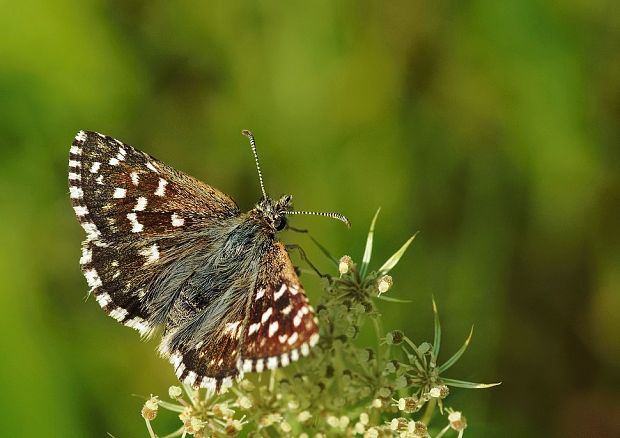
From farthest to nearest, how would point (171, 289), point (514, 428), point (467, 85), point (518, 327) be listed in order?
point (467, 85) < point (518, 327) < point (514, 428) < point (171, 289)

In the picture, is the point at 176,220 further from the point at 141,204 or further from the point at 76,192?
the point at 76,192

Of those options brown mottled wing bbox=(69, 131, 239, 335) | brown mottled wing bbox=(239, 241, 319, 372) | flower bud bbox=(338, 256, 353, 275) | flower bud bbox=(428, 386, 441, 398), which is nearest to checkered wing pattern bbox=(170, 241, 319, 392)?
brown mottled wing bbox=(239, 241, 319, 372)

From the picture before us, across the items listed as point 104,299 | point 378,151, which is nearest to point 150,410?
point 104,299

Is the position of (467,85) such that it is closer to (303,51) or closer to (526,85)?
(526,85)

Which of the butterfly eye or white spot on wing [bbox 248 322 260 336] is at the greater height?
the butterfly eye

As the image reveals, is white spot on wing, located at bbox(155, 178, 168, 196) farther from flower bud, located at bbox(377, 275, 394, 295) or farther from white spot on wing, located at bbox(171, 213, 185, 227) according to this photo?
flower bud, located at bbox(377, 275, 394, 295)

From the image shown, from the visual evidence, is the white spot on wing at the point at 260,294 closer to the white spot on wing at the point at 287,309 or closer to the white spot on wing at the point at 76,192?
the white spot on wing at the point at 287,309

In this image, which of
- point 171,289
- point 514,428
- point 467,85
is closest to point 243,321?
point 171,289
